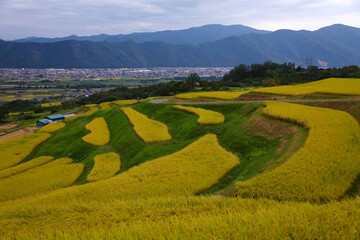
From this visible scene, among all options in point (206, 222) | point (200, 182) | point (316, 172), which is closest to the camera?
point (206, 222)

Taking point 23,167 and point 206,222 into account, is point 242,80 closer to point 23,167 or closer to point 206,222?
point 23,167

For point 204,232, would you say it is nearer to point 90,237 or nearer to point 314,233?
point 314,233

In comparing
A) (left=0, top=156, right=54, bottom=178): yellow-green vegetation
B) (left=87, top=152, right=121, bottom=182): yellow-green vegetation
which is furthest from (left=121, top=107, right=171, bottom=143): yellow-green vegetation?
(left=0, top=156, right=54, bottom=178): yellow-green vegetation

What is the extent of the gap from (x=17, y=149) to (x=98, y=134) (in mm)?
9817

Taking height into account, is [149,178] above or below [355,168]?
below

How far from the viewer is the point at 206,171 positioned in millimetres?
12133

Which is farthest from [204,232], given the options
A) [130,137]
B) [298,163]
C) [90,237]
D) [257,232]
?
[130,137]

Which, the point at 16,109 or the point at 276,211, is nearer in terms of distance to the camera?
the point at 276,211

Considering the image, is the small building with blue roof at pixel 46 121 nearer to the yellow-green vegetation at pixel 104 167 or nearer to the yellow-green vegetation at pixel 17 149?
the yellow-green vegetation at pixel 17 149

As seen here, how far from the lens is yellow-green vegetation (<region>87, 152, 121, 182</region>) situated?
15.4m

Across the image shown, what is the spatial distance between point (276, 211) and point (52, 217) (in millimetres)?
6431

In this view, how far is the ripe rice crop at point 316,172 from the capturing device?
7.89 m

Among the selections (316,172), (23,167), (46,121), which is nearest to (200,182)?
(316,172)

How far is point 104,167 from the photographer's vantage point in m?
17.0
